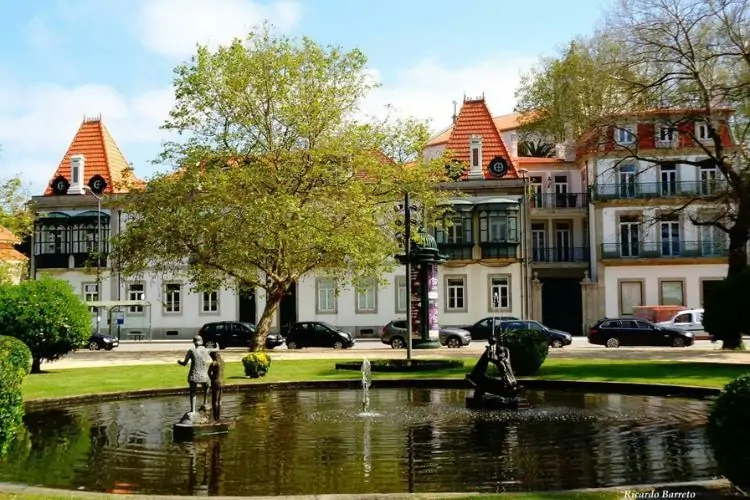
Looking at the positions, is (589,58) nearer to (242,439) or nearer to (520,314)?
(520,314)

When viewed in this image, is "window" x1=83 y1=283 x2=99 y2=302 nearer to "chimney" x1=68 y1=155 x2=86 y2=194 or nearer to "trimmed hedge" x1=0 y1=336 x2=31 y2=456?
"chimney" x1=68 y1=155 x2=86 y2=194

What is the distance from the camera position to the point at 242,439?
12414mm

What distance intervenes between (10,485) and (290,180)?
24.0 metres

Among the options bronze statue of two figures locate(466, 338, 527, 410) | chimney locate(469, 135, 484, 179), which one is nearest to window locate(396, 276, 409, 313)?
chimney locate(469, 135, 484, 179)

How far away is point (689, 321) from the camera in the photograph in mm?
40625

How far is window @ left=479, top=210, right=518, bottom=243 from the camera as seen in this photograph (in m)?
50.1

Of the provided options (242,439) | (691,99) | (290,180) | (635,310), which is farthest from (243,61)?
(635,310)

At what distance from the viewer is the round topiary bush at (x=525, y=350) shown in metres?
20.6

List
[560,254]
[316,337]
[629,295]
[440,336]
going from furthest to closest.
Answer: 1. [560,254]
2. [629,295]
3. [316,337]
4. [440,336]

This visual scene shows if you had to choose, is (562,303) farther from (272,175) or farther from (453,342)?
(272,175)

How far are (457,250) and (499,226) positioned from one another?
2.97 metres

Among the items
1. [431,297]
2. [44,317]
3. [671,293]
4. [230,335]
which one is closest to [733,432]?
[44,317]

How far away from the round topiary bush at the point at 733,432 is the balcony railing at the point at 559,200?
4655 centimetres

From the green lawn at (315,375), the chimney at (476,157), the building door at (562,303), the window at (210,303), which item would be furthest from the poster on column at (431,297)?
the window at (210,303)
